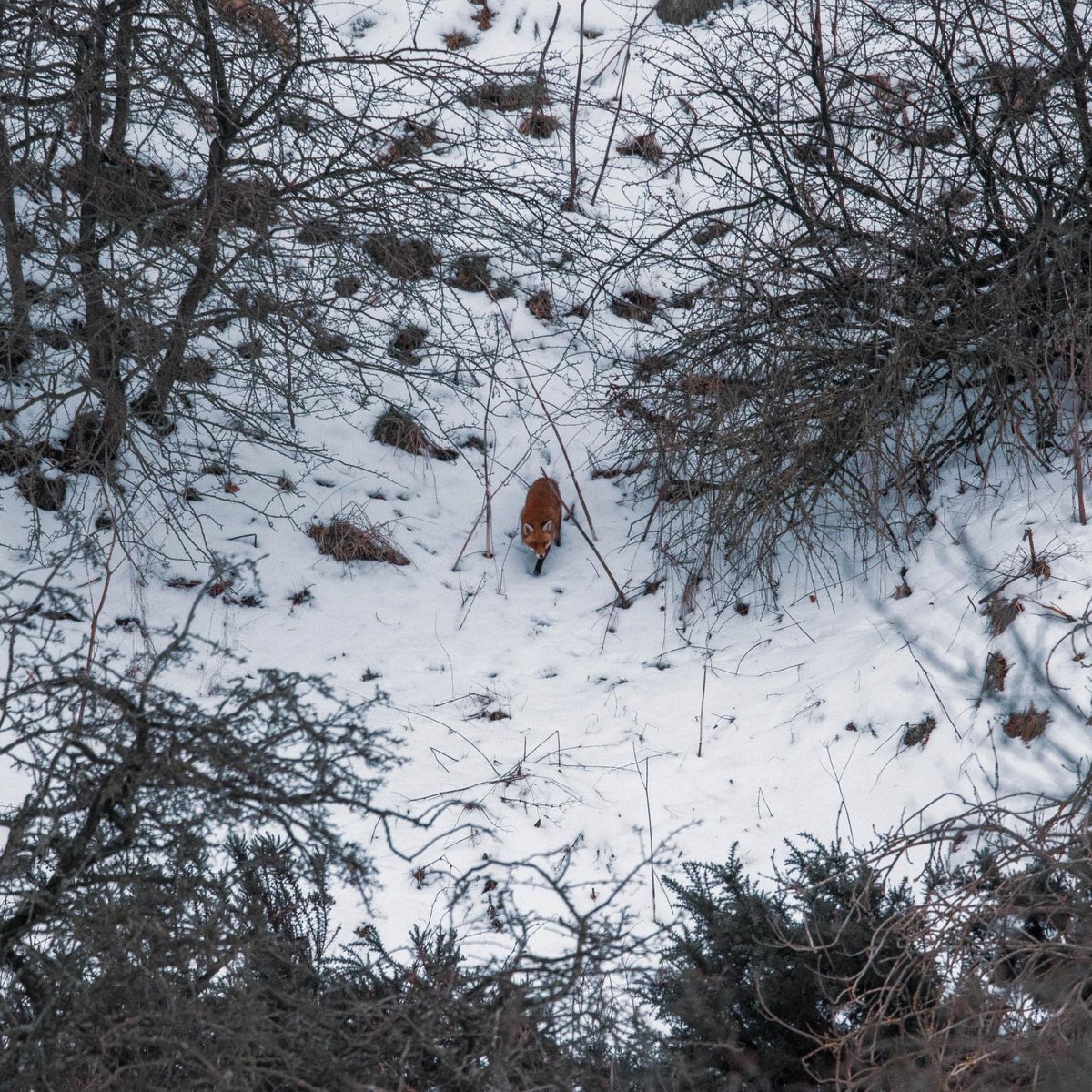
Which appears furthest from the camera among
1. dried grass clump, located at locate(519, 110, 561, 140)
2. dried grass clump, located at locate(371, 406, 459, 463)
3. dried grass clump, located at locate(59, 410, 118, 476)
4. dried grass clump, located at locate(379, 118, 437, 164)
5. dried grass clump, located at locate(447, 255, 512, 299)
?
dried grass clump, located at locate(519, 110, 561, 140)

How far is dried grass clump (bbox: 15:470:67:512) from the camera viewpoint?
6814mm

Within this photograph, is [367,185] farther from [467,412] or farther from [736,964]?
[736,964]

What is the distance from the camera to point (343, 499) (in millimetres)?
7684

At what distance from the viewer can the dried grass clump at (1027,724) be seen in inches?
187

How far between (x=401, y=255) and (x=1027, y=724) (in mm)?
4048

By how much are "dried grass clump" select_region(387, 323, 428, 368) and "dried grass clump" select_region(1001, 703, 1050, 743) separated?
3.76 m

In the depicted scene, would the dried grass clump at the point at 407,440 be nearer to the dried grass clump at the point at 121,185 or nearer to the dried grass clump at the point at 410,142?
the dried grass clump at the point at 410,142

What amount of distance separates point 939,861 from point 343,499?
5177mm

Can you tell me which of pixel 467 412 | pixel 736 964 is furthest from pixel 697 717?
pixel 467 412

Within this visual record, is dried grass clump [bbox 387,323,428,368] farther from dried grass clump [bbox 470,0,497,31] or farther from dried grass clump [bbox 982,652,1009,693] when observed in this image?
dried grass clump [bbox 470,0,497,31]

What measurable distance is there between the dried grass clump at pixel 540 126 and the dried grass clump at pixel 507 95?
12.7 ft

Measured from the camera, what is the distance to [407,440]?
26.8ft

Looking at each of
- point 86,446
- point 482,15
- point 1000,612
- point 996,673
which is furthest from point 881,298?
point 482,15

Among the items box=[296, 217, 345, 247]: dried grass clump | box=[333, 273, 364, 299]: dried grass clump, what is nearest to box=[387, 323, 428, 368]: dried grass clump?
box=[333, 273, 364, 299]: dried grass clump
